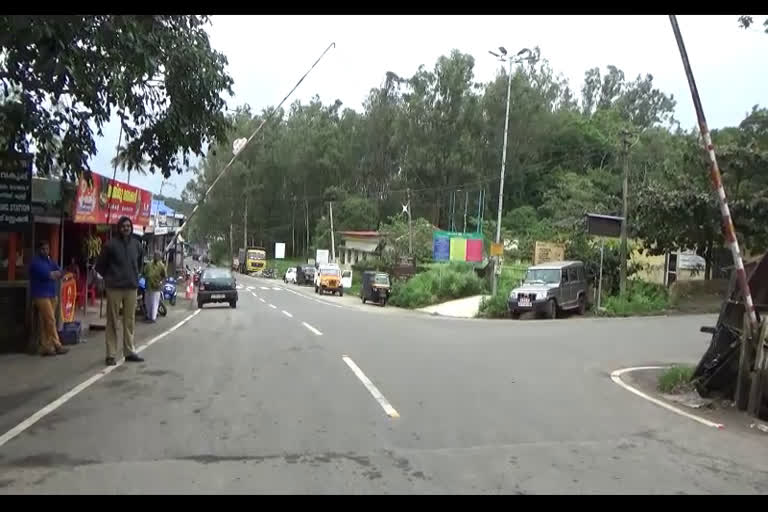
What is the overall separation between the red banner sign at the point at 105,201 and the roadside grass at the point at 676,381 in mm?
9985

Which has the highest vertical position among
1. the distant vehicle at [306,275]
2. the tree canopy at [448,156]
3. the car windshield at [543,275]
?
the tree canopy at [448,156]

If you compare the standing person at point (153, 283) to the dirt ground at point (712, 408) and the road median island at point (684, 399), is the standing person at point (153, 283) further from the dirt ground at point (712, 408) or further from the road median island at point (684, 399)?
the dirt ground at point (712, 408)

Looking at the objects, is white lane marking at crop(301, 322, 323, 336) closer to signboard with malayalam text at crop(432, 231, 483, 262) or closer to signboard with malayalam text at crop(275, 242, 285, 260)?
signboard with malayalam text at crop(432, 231, 483, 262)

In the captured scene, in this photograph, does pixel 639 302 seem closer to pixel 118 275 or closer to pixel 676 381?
pixel 676 381

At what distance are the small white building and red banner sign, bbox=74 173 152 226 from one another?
44576 mm

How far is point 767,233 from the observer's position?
2623 centimetres

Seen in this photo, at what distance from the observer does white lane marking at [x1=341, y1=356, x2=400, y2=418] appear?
25.7ft

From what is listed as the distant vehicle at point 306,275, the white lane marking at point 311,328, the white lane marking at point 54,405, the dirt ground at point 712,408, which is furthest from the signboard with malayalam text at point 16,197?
the distant vehicle at point 306,275

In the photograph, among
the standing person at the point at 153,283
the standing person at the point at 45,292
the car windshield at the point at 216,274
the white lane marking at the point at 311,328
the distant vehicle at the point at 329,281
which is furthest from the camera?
the distant vehicle at the point at 329,281

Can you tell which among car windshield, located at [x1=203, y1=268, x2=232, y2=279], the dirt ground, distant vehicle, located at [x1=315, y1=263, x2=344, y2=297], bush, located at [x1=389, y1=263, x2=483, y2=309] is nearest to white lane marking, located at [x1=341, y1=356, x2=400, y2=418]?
the dirt ground

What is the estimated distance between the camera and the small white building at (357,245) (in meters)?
67.0

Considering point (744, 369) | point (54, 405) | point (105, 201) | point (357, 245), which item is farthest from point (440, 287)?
point (357, 245)

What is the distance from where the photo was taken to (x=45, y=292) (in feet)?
36.9

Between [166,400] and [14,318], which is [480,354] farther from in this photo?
[14,318]
